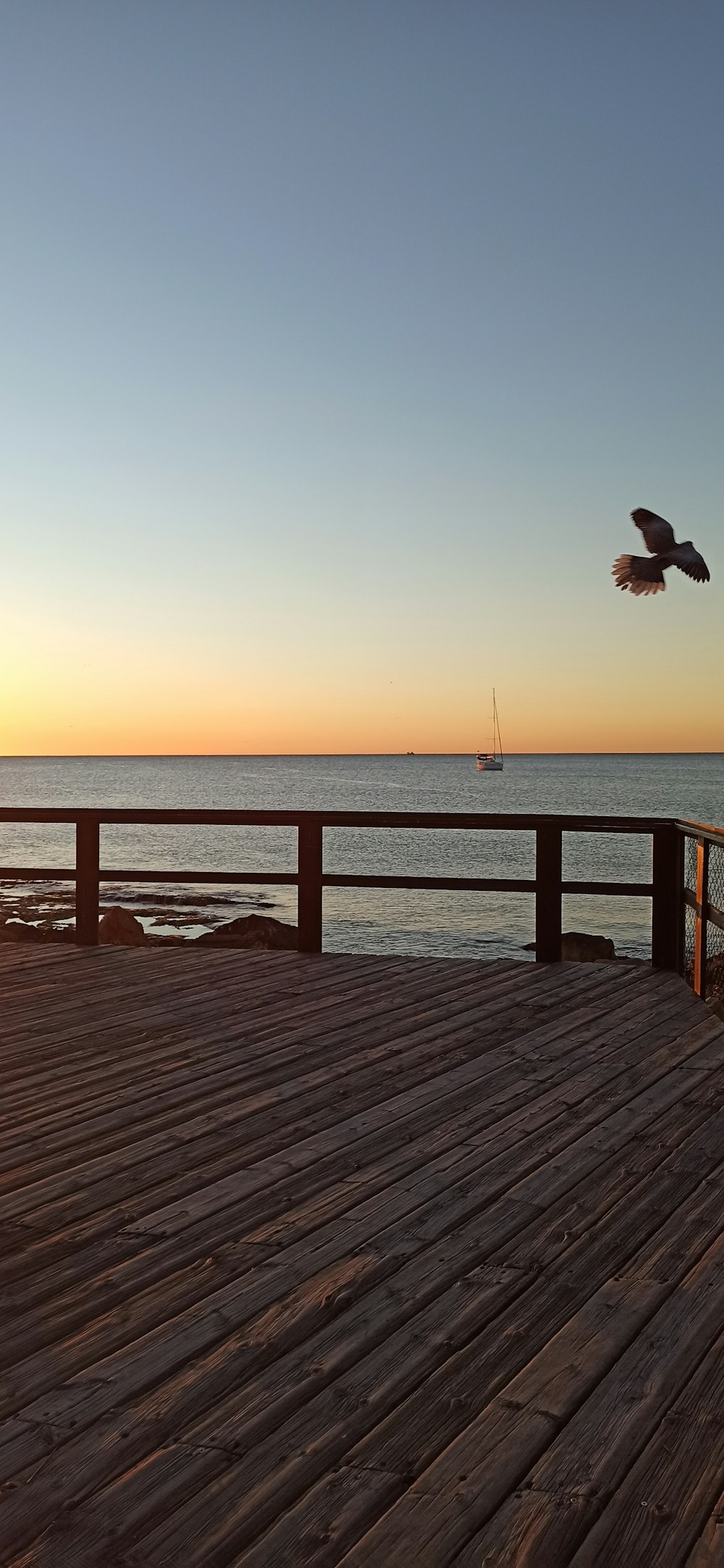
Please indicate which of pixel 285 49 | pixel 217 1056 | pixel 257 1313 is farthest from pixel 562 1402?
pixel 285 49

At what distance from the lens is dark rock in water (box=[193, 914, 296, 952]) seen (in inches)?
546

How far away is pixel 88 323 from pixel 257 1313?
9.93 metres

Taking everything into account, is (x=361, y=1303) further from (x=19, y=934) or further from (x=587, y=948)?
(x=587, y=948)

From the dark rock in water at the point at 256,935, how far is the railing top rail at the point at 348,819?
709 centimetres

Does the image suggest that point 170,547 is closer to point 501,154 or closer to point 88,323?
point 88,323

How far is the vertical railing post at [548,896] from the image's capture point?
623cm

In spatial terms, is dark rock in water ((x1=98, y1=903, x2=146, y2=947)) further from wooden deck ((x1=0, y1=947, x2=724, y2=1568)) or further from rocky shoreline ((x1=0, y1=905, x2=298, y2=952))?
wooden deck ((x1=0, y1=947, x2=724, y2=1568))

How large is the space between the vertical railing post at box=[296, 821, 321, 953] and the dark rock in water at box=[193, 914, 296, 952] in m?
7.11

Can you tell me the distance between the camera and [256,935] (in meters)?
14.0

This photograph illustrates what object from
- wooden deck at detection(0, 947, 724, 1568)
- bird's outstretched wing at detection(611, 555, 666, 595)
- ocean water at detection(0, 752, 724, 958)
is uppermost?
bird's outstretched wing at detection(611, 555, 666, 595)

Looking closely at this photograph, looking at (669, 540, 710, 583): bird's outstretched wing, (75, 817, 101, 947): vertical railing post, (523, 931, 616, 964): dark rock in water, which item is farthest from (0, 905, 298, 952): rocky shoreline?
(669, 540, 710, 583): bird's outstretched wing

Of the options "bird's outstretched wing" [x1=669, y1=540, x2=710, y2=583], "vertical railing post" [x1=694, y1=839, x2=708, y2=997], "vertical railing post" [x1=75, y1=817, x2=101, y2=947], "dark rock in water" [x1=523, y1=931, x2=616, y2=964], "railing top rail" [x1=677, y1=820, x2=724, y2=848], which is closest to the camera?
"railing top rail" [x1=677, y1=820, x2=724, y2=848]

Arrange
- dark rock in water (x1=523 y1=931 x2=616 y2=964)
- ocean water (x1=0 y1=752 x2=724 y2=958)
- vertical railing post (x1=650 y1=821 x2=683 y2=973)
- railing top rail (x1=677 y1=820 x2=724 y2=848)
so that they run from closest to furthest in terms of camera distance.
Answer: railing top rail (x1=677 y1=820 x2=724 y2=848) → vertical railing post (x1=650 y1=821 x2=683 y2=973) → dark rock in water (x1=523 y1=931 x2=616 y2=964) → ocean water (x1=0 y1=752 x2=724 y2=958)

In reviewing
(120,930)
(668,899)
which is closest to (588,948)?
(120,930)
